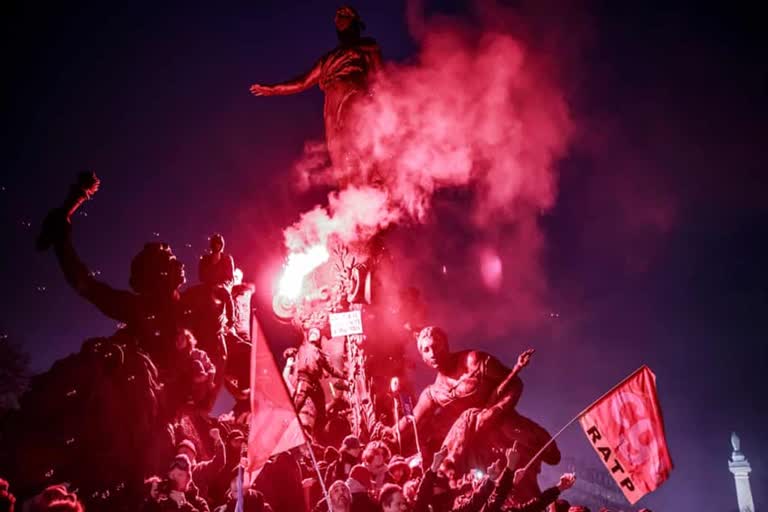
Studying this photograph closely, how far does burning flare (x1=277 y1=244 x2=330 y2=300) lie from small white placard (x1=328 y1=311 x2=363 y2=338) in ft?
7.07

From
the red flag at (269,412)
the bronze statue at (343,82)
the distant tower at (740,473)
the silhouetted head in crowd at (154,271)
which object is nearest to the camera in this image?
the red flag at (269,412)

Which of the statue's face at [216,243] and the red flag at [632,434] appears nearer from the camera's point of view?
the red flag at [632,434]

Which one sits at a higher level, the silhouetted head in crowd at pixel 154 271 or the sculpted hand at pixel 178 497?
the silhouetted head in crowd at pixel 154 271

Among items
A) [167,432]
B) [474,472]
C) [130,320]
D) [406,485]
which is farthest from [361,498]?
[474,472]

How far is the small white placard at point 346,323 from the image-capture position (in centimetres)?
1750

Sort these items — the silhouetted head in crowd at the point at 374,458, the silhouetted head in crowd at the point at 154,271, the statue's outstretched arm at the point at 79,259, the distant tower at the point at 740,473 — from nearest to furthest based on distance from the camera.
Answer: the statue's outstretched arm at the point at 79,259 → the silhouetted head in crowd at the point at 154,271 → the silhouetted head in crowd at the point at 374,458 → the distant tower at the point at 740,473

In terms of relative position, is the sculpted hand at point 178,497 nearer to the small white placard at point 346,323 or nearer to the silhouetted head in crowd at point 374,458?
the silhouetted head in crowd at point 374,458

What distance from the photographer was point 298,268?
1981 centimetres

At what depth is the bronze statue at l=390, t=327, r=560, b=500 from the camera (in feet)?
47.4

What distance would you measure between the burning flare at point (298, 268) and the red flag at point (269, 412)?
39.8 feet

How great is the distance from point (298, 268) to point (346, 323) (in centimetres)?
337

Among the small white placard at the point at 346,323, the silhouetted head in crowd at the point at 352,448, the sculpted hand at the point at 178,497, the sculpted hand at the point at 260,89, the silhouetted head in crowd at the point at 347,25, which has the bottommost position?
the sculpted hand at the point at 178,497

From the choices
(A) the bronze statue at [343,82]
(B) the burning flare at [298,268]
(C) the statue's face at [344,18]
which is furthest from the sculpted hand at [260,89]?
(B) the burning flare at [298,268]

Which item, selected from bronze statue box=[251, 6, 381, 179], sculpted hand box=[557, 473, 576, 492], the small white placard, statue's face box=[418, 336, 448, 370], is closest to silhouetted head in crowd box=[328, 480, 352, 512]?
sculpted hand box=[557, 473, 576, 492]
